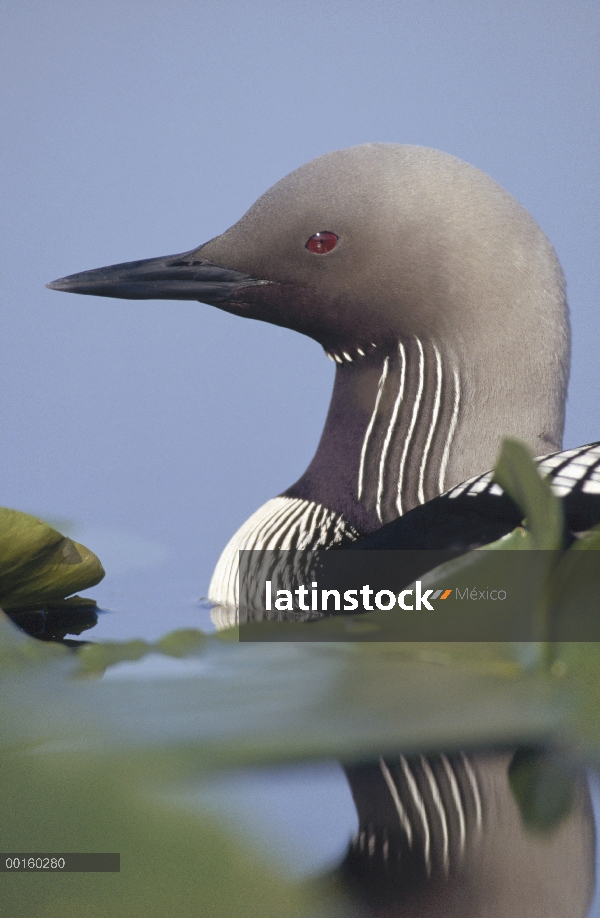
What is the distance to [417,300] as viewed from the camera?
117 centimetres

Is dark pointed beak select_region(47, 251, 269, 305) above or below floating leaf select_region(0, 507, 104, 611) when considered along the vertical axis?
above

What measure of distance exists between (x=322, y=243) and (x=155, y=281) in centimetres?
26

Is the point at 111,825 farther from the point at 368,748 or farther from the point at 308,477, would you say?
the point at 308,477

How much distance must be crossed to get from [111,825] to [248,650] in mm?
156

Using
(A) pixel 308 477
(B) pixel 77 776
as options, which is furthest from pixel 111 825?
(A) pixel 308 477

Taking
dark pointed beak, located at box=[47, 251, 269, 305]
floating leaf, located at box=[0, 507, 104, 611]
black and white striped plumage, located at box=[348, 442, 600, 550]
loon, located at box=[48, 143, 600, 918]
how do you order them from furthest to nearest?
dark pointed beak, located at box=[47, 251, 269, 305] < loon, located at box=[48, 143, 600, 918] < floating leaf, located at box=[0, 507, 104, 611] < black and white striped plumage, located at box=[348, 442, 600, 550]

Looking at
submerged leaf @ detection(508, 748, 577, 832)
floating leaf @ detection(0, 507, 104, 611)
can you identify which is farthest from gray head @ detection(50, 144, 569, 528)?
submerged leaf @ detection(508, 748, 577, 832)

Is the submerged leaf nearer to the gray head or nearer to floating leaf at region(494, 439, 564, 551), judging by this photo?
floating leaf at region(494, 439, 564, 551)

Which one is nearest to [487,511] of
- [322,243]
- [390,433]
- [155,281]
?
[390,433]

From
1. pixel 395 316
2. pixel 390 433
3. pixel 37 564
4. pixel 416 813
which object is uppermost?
pixel 395 316

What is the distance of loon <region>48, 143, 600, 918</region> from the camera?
1127 millimetres

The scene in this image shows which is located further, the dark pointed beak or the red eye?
the dark pointed beak

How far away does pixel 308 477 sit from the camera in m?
1.30

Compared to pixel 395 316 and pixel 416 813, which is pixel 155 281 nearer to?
pixel 395 316
